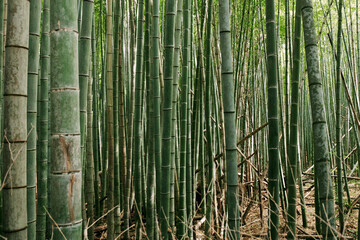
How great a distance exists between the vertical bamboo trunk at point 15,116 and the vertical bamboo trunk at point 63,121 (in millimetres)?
294

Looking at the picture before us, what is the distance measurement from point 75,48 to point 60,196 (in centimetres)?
39

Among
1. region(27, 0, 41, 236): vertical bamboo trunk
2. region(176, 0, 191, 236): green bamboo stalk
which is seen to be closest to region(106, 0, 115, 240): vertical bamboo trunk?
region(176, 0, 191, 236): green bamboo stalk

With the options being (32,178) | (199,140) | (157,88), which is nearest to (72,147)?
(32,178)

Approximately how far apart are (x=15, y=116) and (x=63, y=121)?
36 cm

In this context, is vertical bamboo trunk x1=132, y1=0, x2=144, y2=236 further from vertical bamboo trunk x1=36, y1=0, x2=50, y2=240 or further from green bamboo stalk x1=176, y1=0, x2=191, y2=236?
vertical bamboo trunk x1=36, y1=0, x2=50, y2=240

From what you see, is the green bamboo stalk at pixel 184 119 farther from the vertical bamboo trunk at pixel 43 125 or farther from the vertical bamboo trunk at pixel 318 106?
the vertical bamboo trunk at pixel 318 106

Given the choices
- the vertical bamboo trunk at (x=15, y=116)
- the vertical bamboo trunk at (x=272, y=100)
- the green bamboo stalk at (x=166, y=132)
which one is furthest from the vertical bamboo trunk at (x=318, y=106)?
the vertical bamboo trunk at (x=15, y=116)

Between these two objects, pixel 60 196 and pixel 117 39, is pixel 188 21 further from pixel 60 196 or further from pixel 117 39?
pixel 60 196

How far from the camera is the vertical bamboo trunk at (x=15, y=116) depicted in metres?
1.09

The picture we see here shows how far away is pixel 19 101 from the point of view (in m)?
1.11

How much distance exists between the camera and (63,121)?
34.0 inches

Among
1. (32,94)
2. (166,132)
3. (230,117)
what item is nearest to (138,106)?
(166,132)

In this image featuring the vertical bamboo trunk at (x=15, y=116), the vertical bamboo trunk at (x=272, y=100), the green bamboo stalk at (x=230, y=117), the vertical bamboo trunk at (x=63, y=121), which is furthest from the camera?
the vertical bamboo trunk at (x=272, y=100)

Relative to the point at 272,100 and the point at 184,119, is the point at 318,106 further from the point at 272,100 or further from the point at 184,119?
the point at 184,119
